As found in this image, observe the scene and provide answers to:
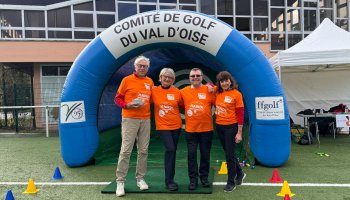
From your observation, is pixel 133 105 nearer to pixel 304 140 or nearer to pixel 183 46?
pixel 183 46

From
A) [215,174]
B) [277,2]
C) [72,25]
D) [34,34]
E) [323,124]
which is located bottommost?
[215,174]

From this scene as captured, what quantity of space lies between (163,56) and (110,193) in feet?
11.0

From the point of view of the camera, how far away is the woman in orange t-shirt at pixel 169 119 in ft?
12.3

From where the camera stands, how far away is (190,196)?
3.63 m

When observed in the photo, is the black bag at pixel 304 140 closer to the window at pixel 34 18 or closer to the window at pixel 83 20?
the window at pixel 83 20

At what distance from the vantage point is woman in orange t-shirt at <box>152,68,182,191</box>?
3.74 metres

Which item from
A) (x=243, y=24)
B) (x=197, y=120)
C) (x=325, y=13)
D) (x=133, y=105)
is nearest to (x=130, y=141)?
(x=133, y=105)

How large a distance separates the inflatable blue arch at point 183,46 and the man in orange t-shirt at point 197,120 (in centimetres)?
117

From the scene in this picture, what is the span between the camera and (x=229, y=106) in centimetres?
371

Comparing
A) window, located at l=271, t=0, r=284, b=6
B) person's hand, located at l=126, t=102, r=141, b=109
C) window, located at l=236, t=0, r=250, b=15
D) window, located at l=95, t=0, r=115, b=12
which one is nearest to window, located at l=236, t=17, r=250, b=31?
window, located at l=236, t=0, r=250, b=15

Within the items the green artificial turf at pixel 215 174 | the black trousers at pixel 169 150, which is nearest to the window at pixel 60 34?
the green artificial turf at pixel 215 174

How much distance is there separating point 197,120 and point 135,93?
2.48 feet

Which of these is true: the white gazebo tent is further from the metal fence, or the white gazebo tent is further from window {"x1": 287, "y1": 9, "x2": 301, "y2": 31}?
the metal fence

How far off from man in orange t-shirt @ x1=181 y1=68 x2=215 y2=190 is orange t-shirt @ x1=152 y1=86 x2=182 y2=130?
0.34 ft
